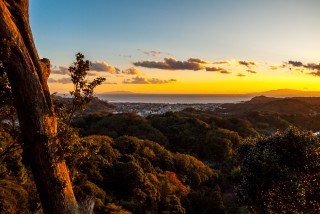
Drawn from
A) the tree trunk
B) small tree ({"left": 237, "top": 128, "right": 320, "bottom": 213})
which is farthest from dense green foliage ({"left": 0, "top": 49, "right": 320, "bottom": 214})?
the tree trunk

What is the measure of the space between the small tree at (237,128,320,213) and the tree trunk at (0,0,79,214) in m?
15.1

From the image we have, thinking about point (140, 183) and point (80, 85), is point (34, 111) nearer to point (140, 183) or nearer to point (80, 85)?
point (80, 85)

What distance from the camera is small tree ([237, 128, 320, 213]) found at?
19.3m

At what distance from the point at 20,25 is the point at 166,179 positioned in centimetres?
3175

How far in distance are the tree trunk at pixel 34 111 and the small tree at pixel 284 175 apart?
15.1m

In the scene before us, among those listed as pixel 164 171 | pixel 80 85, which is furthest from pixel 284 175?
pixel 164 171

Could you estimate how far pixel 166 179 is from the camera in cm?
3744

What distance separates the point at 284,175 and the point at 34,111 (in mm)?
16136

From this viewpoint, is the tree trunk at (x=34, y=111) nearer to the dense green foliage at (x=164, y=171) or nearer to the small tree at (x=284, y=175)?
the dense green foliage at (x=164, y=171)

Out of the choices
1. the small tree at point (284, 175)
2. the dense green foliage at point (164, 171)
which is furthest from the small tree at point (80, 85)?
the small tree at point (284, 175)

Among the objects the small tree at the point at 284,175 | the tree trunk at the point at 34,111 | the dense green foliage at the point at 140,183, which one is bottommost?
the dense green foliage at the point at 140,183

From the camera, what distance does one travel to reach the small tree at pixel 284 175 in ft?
63.3

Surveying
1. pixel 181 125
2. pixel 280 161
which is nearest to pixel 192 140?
pixel 181 125

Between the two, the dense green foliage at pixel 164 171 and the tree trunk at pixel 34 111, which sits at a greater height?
the tree trunk at pixel 34 111
